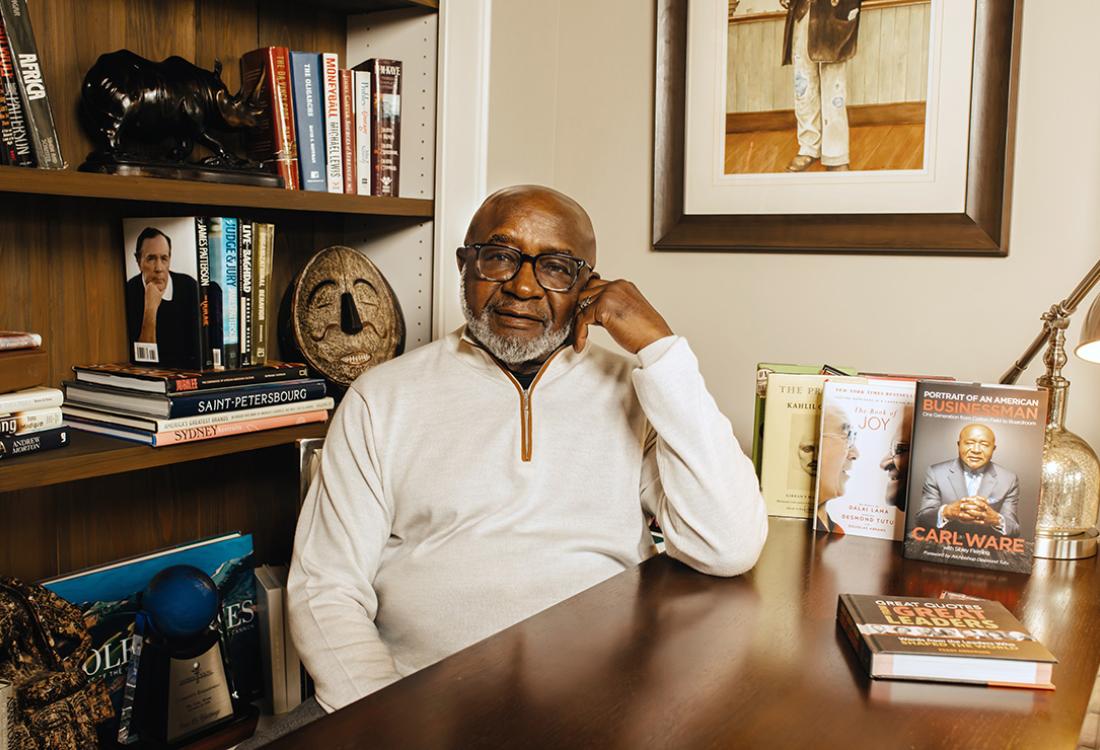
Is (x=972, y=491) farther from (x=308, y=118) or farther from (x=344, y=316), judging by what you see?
(x=308, y=118)

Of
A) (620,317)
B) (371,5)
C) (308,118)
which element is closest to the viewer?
(620,317)

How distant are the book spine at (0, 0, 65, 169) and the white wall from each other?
884mm

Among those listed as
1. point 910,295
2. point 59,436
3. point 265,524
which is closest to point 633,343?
point 910,295

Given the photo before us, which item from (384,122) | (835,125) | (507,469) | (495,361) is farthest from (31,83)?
(835,125)

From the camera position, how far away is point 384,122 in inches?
82.0

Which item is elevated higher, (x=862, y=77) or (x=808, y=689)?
(x=862, y=77)

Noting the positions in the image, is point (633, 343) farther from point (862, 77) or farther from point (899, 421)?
point (862, 77)

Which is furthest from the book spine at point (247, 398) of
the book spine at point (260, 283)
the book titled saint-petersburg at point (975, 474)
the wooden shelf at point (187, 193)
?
the book titled saint-petersburg at point (975, 474)

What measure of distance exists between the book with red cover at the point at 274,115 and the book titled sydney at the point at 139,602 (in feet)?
2.45

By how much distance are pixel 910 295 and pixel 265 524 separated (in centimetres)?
151

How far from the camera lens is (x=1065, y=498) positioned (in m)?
1.46

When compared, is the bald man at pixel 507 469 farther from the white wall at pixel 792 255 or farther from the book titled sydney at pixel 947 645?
the white wall at pixel 792 255

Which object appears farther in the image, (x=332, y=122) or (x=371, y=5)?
(x=371, y=5)

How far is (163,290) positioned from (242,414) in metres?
0.28
